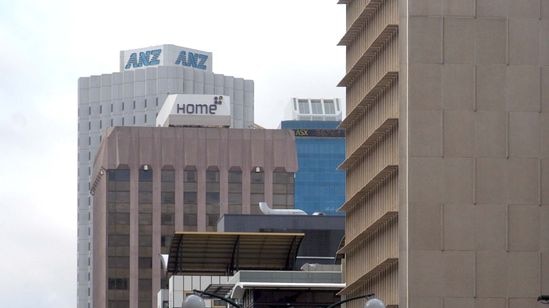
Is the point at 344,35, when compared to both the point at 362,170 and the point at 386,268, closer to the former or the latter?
Result: the point at 362,170

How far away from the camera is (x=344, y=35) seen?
134000 mm

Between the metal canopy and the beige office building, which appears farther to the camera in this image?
the metal canopy

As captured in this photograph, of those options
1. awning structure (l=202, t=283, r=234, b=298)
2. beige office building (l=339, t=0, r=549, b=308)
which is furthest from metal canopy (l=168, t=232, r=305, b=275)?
beige office building (l=339, t=0, r=549, b=308)

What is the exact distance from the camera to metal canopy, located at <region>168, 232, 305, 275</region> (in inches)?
7771

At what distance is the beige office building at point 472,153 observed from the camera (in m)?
116

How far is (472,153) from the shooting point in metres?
116

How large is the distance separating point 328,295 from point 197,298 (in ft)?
288

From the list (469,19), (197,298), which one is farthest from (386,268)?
(197,298)

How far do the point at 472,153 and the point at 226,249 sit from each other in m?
84.7

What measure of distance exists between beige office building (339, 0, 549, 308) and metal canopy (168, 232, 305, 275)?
80930 millimetres

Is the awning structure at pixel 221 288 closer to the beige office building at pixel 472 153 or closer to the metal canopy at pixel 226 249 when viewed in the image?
the metal canopy at pixel 226 249

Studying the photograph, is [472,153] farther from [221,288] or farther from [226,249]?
[226,249]

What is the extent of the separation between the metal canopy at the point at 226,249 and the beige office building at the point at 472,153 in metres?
80.9

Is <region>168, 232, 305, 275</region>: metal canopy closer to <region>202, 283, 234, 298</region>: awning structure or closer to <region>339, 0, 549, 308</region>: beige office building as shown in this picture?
<region>202, 283, 234, 298</region>: awning structure
